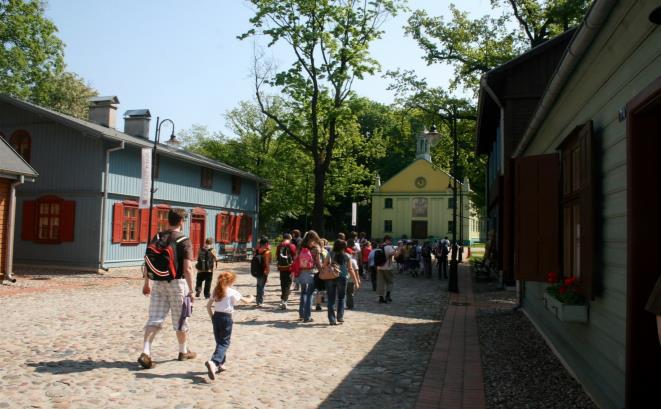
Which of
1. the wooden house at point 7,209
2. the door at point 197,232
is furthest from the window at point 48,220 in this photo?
the door at point 197,232

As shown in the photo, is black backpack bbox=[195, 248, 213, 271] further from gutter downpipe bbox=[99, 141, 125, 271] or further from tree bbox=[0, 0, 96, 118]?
tree bbox=[0, 0, 96, 118]

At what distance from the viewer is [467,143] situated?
34.2m

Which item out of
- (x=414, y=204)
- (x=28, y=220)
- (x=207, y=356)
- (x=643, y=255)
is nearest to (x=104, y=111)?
(x=28, y=220)

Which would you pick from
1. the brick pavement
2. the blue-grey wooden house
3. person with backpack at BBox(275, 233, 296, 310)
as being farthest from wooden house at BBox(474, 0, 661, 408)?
the blue-grey wooden house

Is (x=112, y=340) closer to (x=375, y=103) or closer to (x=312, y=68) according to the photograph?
(x=312, y=68)

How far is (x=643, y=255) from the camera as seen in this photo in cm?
409

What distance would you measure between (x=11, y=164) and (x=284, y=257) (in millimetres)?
8970

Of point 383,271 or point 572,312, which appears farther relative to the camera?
point 383,271

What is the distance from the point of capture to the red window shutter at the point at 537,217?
7.05 m

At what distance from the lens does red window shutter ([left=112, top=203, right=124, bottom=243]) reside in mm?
21266

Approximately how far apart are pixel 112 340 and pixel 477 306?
347 inches

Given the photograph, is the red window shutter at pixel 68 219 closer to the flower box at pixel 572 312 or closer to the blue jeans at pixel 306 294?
the blue jeans at pixel 306 294

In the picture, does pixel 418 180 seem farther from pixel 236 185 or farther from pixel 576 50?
pixel 576 50

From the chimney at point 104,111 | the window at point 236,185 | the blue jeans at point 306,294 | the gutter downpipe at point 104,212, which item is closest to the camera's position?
the blue jeans at point 306,294
